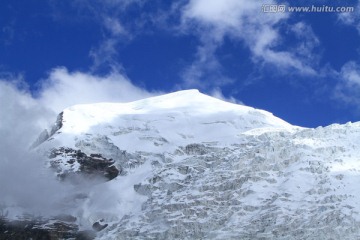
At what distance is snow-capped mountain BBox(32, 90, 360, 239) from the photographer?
467 ft

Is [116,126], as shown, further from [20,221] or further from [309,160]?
[309,160]

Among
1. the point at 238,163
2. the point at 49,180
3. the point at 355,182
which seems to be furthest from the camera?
the point at 49,180

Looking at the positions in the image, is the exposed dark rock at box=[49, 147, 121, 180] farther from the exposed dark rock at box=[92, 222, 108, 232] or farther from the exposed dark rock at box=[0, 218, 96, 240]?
the exposed dark rock at box=[92, 222, 108, 232]

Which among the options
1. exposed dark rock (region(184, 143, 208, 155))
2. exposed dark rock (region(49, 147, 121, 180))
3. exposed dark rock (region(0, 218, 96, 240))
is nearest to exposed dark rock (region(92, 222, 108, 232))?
exposed dark rock (region(0, 218, 96, 240))

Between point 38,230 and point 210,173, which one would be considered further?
point 210,173

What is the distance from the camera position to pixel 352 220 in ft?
447

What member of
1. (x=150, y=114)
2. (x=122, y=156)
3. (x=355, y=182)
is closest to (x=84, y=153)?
(x=122, y=156)

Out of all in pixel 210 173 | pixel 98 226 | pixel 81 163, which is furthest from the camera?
pixel 81 163

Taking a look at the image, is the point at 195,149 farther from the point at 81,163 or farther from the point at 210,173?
the point at 81,163

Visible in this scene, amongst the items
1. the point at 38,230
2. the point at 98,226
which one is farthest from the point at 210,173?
the point at 38,230

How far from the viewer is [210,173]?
160000 mm

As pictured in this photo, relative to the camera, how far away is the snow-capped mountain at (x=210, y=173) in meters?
142

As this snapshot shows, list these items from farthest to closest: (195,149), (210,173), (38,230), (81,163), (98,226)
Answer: (81,163) < (195,149) < (210,173) < (38,230) < (98,226)

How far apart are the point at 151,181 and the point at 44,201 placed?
2488cm
